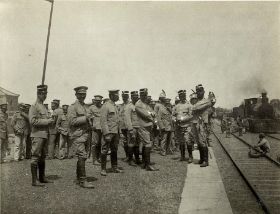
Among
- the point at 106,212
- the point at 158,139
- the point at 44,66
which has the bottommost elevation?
the point at 106,212

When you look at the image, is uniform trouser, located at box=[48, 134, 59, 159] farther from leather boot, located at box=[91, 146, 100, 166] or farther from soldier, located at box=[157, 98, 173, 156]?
soldier, located at box=[157, 98, 173, 156]

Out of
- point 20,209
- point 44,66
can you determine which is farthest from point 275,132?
point 20,209

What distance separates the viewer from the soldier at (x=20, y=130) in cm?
1044

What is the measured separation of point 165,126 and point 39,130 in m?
5.29

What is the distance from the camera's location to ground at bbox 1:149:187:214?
5125 millimetres

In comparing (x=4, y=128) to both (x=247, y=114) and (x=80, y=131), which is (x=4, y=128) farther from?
(x=247, y=114)

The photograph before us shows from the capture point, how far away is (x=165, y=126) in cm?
1124

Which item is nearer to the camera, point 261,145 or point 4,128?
point 4,128

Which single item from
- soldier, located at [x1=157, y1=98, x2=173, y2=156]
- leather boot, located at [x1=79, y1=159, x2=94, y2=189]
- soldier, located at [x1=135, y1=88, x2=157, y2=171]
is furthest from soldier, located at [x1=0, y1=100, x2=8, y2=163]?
soldier, located at [x1=157, y1=98, x2=173, y2=156]

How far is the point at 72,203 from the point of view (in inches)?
211

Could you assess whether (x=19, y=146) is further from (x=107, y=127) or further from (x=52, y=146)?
(x=107, y=127)

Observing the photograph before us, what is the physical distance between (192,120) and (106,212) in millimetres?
4457

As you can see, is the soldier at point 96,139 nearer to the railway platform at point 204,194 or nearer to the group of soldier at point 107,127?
the group of soldier at point 107,127

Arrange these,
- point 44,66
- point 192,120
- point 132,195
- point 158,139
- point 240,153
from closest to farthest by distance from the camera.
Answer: point 132,195
point 192,120
point 44,66
point 240,153
point 158,139
